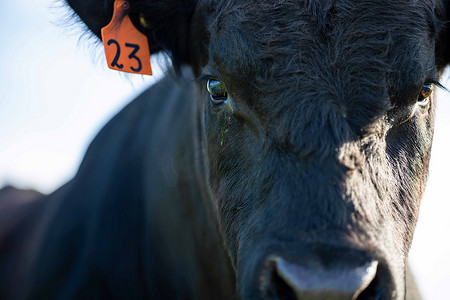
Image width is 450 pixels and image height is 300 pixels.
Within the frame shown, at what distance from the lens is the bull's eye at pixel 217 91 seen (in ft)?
8.61

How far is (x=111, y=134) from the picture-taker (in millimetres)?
4184

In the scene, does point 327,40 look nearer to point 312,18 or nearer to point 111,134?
point 312,18

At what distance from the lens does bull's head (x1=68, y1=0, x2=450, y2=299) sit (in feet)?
5.83

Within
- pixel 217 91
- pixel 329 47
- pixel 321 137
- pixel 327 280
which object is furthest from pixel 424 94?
pixel 327 280

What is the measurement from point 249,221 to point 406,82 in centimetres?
92

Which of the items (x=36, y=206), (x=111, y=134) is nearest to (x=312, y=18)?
(x=111, y=134)

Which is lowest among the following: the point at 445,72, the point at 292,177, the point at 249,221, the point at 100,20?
the point at 249,221

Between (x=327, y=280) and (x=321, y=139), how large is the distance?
576mm

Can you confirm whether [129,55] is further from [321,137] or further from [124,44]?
[321,137]

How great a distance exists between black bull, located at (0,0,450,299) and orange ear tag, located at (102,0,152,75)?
8cm

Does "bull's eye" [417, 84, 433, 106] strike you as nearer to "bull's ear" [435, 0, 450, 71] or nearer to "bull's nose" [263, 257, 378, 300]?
"bull's ear" [435, 0, 450, 71]

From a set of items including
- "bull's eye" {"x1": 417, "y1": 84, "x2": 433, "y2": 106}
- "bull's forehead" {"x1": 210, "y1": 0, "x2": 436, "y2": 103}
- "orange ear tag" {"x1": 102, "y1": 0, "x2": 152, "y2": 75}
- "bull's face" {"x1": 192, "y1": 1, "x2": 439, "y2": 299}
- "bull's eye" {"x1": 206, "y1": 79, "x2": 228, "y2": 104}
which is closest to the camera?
"bull's face" {"x1": 192, "y1": 1, "x2": 439, "y2": 299}

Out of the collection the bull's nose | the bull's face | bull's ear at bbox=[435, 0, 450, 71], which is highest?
bull's ear at bbox=[435, 0, 450, 71]

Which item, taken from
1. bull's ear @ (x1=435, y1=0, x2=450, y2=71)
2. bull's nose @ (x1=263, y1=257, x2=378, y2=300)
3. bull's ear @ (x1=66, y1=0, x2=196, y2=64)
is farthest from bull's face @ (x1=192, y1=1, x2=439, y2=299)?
bull's ear @ (x1=66, y1=0, x2=196, y2=64)
